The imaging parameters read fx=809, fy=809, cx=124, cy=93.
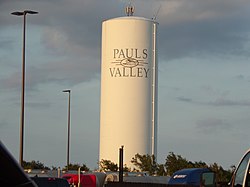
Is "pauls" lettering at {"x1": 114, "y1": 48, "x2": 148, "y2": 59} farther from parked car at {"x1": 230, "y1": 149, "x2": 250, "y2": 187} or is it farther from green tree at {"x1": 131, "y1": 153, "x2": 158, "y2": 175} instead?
parked car at {"x1": 230, "y1": 149, "x2": 250, "y2": 187}

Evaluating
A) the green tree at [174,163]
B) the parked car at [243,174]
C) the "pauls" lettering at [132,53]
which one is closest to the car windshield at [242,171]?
the parked car at [243,174]

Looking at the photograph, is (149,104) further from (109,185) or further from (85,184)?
(109,185)

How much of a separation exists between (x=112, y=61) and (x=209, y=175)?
70784mm

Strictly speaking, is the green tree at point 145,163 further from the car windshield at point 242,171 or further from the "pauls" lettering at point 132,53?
the car windshield at point 242,171

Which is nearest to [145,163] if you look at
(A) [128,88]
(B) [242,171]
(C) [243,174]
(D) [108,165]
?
(D) [108,165]

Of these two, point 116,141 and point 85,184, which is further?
point 116,141

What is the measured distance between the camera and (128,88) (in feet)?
272

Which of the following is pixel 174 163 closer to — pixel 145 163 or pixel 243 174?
pixel 145 163

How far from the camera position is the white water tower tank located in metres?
Result: 81.6

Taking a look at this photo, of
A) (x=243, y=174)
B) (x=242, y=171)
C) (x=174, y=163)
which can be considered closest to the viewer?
(x=243, y=174)

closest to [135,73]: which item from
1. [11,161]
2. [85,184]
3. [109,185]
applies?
[85,184]

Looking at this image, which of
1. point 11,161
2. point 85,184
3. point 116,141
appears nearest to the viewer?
point 11,161

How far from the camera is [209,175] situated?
1393 cm

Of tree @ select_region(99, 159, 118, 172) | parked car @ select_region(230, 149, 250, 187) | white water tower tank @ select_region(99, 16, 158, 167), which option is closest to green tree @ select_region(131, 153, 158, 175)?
white water tower tank @ select_region(99, 16, 158, 167)
